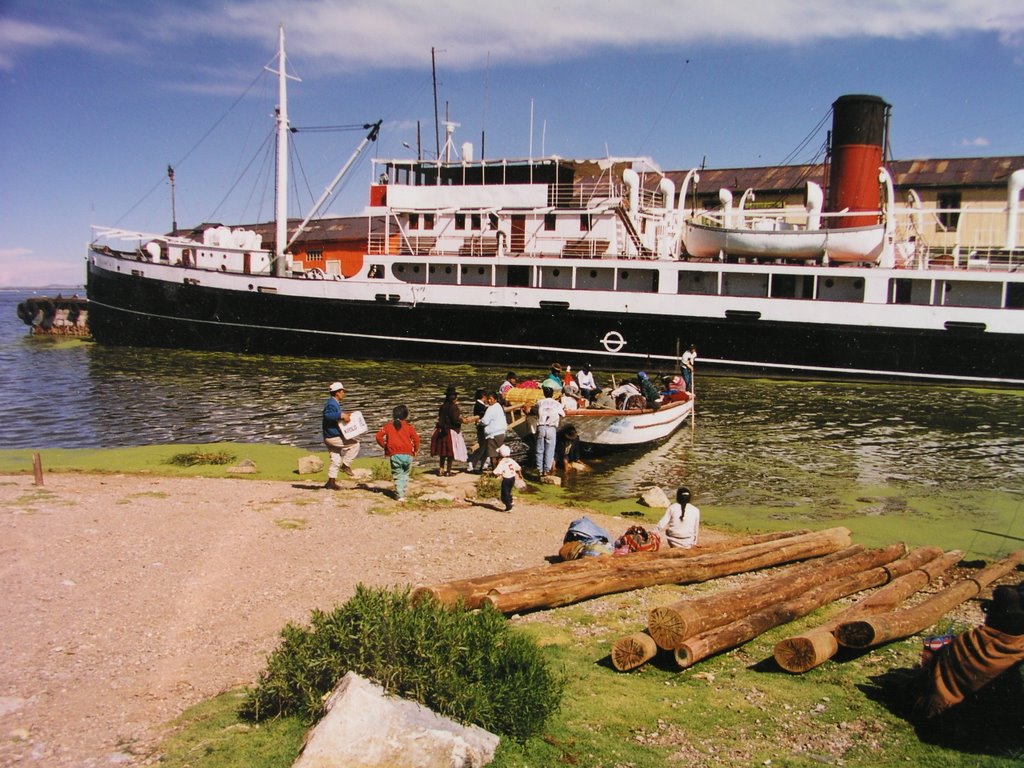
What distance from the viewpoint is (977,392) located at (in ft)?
97.9

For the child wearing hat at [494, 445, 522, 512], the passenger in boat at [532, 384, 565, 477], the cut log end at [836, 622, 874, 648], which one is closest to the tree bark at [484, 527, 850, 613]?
the cut log end at [836, 622, 874, 648]

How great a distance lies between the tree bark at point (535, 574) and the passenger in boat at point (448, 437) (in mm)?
6382

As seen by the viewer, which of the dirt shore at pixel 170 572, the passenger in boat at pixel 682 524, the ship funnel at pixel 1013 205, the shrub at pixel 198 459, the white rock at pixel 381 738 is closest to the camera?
the white rock at pixel 381 738

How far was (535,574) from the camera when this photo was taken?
8.72m

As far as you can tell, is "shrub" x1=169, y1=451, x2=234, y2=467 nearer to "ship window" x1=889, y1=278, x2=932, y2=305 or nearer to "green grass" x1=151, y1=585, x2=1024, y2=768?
"green grass" x1=151, y1=585, x2=1024, y2=768

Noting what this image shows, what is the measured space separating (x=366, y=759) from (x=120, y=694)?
108 inches

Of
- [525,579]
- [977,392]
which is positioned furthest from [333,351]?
[525,579]

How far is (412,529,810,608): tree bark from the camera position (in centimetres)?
776

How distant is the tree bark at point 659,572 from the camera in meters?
8.24

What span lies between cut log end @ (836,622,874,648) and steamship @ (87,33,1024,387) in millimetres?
26560

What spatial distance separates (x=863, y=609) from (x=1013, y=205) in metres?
29.9

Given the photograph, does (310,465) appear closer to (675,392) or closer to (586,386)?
(586,386)

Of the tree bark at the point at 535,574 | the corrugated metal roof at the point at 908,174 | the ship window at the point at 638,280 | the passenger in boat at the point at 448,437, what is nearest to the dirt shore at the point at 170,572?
the passenger in boat at the point at 448,437

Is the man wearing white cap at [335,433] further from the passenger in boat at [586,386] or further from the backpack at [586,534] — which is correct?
the passenger in boat at [586,386]
